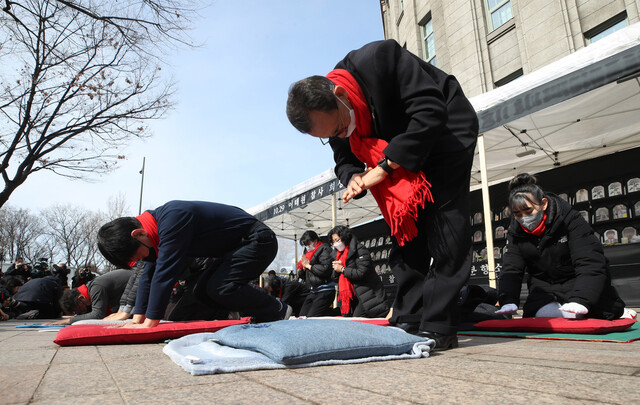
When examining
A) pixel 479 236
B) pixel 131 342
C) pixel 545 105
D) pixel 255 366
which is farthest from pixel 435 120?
pixel 479 236

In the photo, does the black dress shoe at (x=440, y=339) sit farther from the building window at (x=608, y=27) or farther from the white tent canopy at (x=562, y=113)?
the building window at (x=608, y=27)

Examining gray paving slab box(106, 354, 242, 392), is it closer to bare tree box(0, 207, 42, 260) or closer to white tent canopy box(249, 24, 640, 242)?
white tent canopy box(249, 24, 640, 242)

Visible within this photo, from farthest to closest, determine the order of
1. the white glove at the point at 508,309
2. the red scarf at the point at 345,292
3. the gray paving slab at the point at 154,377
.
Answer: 1. the red scarf at the point at 345,292
2. the white glove at the point at 508,309
3. the gray paving slab at the point at 154,377

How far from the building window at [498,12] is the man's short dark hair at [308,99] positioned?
12.8 meters

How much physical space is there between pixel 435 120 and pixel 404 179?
11.5 inches

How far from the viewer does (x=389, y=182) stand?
204cm

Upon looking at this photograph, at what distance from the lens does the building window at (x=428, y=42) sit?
16.2m

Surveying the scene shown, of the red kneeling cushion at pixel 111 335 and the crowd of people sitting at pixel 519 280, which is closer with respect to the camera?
the red kneeling cushion at pixel 111 335

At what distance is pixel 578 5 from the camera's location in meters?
10.6

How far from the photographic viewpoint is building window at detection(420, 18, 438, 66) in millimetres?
16234

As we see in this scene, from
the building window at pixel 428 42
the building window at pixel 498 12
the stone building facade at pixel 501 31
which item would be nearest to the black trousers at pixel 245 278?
the stone building facade at pixel 501 31

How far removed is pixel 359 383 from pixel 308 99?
4.05 ft

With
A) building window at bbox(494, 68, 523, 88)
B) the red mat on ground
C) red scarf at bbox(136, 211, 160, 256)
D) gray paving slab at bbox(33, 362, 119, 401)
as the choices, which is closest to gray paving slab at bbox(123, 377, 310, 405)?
gray paving slab at bbox(33, 362, 119, 401)

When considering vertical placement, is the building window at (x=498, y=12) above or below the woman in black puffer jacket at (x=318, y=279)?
above
